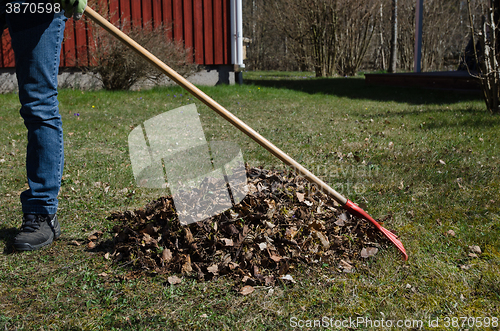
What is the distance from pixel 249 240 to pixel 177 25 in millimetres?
9848

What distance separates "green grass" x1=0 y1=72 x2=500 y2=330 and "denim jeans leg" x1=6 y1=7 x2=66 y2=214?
38 cm

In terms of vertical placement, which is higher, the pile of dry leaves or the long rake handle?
the long rake handle

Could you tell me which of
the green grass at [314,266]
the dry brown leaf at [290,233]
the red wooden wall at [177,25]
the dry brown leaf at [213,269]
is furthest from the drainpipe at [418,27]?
the dry brown leaf at [213,269]

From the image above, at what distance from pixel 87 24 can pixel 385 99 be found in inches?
288

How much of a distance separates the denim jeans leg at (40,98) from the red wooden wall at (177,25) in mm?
7908

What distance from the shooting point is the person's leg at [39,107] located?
233 centimetres

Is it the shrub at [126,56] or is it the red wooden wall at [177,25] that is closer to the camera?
the shrub at [126,56]

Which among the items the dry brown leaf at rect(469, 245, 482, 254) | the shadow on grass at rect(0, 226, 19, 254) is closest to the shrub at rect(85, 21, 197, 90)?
the shadow on grass at rect(0, 226, 19, 254)

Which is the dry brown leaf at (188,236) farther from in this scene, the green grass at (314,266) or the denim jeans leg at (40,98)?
the denim jeans leg at (40,98)

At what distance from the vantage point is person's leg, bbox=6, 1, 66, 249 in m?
2.33

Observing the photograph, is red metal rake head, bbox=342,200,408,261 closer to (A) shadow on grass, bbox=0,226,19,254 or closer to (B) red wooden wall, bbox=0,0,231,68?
(A) shadow on grass, bbox=0,226,19,254

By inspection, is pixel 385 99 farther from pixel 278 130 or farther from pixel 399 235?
pixel 399 235

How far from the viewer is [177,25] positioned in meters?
11.1

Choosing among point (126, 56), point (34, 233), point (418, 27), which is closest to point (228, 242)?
point (34, 233)
